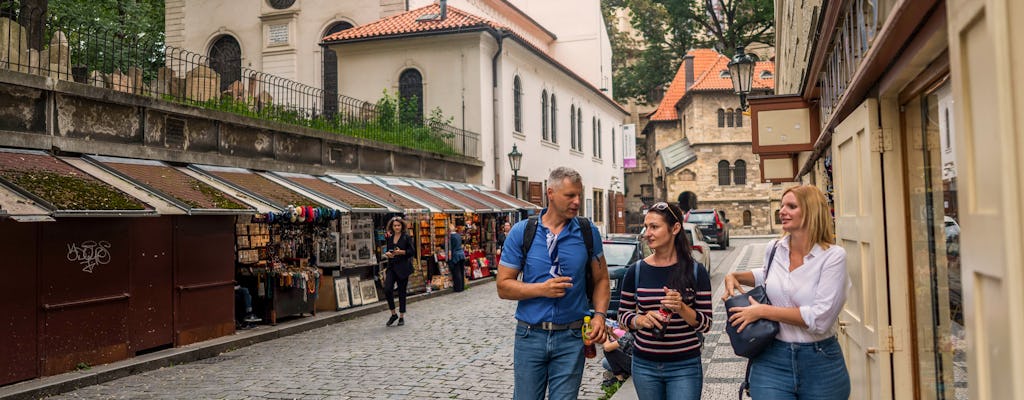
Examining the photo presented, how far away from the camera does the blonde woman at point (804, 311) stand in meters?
3.90

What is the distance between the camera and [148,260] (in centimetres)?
1098

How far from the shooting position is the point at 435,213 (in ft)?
68.1

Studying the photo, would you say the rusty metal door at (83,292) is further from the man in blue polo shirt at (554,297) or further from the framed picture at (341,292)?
the man in blue polo shirt at (554,297)

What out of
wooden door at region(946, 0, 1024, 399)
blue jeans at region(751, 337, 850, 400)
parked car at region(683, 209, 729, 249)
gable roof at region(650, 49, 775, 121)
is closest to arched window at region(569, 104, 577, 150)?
parked car at region(683, 209, 729, 249)

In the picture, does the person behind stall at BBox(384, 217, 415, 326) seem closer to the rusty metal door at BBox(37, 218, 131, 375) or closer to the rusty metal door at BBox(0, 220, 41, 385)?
the rusty metal door at BBox(37, 218, 131, 375)

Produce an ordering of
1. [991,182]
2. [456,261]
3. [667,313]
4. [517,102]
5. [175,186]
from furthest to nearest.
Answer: [517,102], [456,261], [175,186], [667,313], [991,182]

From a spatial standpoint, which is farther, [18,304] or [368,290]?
[368,290]

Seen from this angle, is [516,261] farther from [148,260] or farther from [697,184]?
[697,184]

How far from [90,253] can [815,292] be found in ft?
29.7

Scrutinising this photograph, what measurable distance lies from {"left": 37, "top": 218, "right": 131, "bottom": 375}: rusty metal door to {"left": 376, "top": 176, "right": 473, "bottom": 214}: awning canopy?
927 centimetres

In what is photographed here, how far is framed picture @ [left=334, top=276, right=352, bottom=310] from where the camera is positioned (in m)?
15.7

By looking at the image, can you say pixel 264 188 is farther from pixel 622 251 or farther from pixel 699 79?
pixel 699 79

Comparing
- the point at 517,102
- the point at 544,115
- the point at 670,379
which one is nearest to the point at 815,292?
the point at 670,379

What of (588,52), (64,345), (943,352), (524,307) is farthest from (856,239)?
(588,52)
